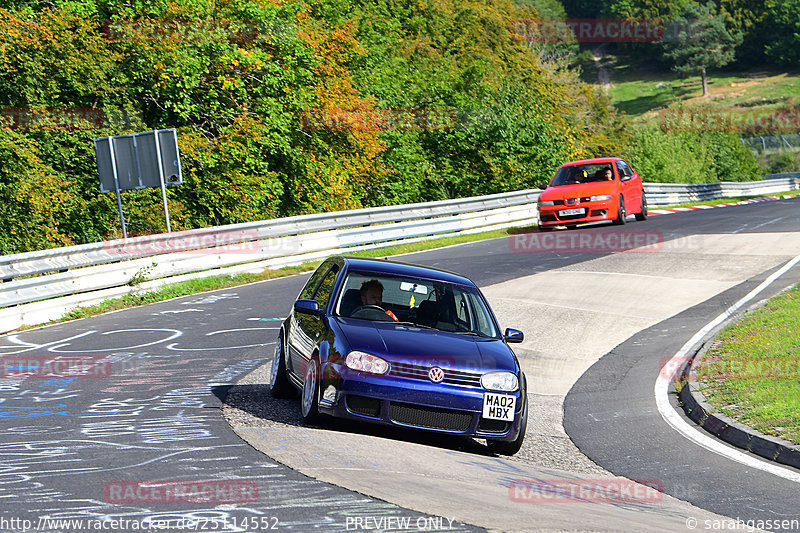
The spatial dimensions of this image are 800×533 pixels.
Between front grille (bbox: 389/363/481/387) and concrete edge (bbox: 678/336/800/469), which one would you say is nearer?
front grille (bbox: 389/363/481/387)

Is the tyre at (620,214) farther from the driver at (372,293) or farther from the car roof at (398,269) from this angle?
the driver at (372,293)

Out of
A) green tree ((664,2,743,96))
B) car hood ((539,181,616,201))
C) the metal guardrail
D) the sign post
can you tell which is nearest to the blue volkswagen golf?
the sign post

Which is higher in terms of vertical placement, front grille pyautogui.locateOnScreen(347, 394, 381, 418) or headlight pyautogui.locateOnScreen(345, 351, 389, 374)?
headlight pyautogui.locateOnScreen(345, 351, 389, 374)

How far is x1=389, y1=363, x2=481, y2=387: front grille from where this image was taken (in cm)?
739

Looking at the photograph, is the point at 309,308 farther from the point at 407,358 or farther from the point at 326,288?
the point at 407,358

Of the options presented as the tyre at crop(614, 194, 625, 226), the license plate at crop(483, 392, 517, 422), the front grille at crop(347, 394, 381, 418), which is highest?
the front grille at crop(347, 394, 381, 418)

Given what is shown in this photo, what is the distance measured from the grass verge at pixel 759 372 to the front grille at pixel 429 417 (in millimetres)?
2753

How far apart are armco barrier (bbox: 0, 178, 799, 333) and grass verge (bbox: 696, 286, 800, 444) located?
9.96 meters

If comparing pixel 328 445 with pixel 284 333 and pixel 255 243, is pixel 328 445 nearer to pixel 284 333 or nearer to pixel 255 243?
pixel 284 333

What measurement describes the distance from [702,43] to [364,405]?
488 ft

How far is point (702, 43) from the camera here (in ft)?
473

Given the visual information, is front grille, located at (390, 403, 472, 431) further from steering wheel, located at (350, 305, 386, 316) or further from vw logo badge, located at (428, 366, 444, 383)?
steering wheel, located at (350, 305, 386, 316)

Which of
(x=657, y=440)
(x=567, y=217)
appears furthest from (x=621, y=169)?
(x=657, y=440)

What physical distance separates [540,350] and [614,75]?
509ft
